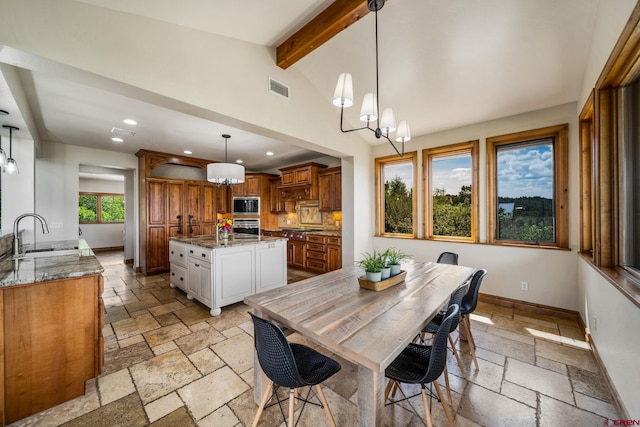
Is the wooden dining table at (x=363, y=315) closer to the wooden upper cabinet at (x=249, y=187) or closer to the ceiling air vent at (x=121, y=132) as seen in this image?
A: the ceiling air vent at (x=121, y=132)

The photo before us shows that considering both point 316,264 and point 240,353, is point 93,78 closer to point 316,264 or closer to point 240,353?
point 240,353

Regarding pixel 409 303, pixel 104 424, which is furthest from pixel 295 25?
pixel 104 424

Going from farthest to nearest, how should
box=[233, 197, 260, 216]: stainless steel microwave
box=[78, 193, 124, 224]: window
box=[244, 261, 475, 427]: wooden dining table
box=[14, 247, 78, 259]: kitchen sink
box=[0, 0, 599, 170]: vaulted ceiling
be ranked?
box=[78, 193, 124, 224]: window < box=[233, 197, 260, 216]: stainless steel microwave < box=[14, 247, 78, 259]: kitchen sink < box=[0, 0, 599, 170]: vaulted ceiling < box=[244, 261, 475, 427]: wooden dining table

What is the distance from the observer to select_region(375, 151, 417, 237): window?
434 cm

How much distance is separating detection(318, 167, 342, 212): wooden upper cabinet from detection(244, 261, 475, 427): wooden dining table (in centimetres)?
335

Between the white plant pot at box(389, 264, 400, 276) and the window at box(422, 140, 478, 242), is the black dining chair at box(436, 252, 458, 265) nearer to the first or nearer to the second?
the window at box(422, 140, 478, 242)

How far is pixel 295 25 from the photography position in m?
2.56

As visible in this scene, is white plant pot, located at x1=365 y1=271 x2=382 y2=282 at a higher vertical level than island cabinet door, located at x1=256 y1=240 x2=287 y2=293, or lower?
higher

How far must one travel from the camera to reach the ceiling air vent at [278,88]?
2.93 meters

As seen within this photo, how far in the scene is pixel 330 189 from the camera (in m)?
5.62

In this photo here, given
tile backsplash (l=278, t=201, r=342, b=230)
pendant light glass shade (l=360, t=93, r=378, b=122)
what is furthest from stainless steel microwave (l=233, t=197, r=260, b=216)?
pendant light glass shade (l=360, t=93, r=378, b=122)

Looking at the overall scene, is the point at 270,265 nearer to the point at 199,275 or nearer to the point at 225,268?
the point at 225,268

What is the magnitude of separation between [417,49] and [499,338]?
3.19 meters

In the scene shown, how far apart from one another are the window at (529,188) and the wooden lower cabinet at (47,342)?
4539 millimetres
